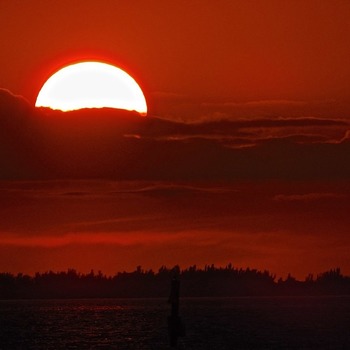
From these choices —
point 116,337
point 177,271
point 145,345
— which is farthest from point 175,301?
point 116,337

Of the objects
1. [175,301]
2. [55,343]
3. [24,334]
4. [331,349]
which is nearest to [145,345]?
[55,343]

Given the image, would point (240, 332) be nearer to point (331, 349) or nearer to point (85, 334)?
point (85, 334)

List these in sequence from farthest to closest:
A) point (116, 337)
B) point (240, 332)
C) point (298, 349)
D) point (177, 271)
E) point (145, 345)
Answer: point (240, 332) → point (116, 337) → point (145, 345) → point (298, 349) → point (177, 271)

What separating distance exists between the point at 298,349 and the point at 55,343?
2014 centimetres

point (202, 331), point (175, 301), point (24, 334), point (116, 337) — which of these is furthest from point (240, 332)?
point (175, 301)

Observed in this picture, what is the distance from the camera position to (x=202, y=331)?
107500mm

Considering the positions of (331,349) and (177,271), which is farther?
(331,349)

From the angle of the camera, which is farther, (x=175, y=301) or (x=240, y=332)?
(x=240, y=332)

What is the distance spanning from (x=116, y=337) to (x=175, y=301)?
43.9 metres

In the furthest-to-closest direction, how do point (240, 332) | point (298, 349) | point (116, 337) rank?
point (240, 332) < point (116, 337) < point (298, 349)

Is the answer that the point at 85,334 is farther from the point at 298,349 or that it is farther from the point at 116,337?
the point at 298,349

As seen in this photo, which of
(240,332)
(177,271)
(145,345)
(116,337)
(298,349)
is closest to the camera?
(177,271)

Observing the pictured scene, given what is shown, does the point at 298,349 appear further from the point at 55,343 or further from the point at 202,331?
the point at 202,331

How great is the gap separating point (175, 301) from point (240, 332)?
5037 centimetres
